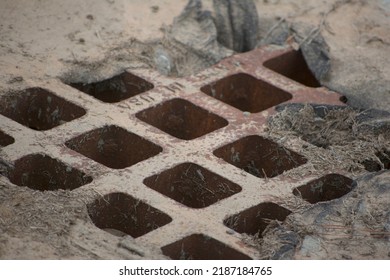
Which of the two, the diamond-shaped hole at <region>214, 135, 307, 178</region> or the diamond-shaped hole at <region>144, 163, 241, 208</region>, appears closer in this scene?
the diamond-shaped hole at <region>144, 163, 241, 208</region>

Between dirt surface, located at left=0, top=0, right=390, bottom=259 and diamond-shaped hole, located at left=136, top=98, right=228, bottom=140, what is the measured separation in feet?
1.19

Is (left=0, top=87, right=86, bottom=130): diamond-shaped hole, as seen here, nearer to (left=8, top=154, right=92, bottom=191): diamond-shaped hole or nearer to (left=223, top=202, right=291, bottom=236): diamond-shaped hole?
(left=8, top=154, right=92, bottom=191): diamond-shaped hole

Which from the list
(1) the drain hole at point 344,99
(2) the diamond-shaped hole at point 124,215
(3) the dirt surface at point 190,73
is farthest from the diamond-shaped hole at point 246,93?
(2) the diamond-shaped hole at point 124,215

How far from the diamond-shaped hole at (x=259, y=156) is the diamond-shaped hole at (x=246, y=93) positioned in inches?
22.2

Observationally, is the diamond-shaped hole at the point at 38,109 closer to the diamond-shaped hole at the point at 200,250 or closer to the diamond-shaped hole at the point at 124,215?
the diamond-shaped hole at the point at 124,215

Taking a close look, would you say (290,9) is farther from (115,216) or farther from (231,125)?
(115,216)

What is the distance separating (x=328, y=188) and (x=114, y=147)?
45.9 inches

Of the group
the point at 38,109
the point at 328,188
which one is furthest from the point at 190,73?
the point at 328,188

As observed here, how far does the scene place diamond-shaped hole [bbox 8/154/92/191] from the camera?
225 inches

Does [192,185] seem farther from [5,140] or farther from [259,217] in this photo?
[5,140]

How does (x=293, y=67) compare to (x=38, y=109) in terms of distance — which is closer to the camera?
(x=38, y=109)

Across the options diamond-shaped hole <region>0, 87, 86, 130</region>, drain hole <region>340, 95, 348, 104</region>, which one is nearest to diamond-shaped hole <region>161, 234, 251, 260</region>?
diamond-shaped hole <region>0, 87, 86, 130</region>

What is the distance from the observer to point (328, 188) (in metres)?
5.93
